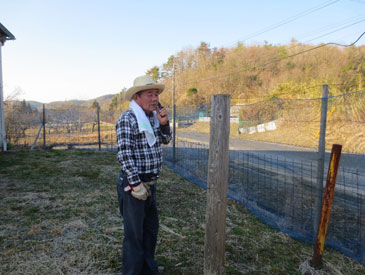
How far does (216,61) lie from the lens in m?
51.5

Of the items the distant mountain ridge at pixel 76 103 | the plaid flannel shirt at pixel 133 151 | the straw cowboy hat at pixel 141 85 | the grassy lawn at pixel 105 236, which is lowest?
the grassy lawn at pixel 105 236

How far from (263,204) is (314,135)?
1502 millimetres

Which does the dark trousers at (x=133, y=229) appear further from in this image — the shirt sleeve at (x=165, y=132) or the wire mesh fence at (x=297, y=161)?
the wire mesh fence at (x=297, y=161)

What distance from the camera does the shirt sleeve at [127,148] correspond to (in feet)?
6.19

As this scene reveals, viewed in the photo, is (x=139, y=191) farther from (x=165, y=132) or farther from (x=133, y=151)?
(x=165, y=132)

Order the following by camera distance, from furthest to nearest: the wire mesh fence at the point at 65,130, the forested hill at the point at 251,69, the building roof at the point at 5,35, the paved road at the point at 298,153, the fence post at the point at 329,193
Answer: the forested hill at the point at 251,69
the wire mesh fence at the point at 65,130
the building roof at the point at 5,35
the paved road at the point at 298,153
the fence post at the point at 329,193

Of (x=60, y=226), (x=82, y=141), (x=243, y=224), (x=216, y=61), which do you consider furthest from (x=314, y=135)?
(x=216, y=61)

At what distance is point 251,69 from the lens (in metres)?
40.8

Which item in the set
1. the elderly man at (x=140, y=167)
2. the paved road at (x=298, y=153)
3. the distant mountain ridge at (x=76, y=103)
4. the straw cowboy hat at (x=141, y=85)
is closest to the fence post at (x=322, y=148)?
the paved road at (x=298, y=153)

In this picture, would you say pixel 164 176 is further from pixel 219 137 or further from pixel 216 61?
pixel 216 61

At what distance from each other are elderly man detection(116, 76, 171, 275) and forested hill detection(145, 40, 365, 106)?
868 inches

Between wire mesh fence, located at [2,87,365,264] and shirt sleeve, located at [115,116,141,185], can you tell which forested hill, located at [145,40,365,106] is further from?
shirt sleeve, located at [115,116,141,185]

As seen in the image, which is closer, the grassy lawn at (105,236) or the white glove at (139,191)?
the white glove at (139,191)

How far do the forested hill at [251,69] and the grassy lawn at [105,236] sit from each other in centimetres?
2038
